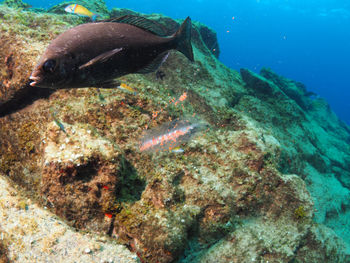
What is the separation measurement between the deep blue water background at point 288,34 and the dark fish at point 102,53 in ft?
298

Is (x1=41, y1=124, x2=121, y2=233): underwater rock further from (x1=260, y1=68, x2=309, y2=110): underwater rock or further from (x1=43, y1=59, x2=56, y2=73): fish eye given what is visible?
(x1=260, y1=68, x2=309, y2=110): underwater rock

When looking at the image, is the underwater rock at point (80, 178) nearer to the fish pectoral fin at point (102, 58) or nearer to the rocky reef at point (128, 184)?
the rocky reef at point (128, 184)

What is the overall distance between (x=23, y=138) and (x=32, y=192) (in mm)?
829

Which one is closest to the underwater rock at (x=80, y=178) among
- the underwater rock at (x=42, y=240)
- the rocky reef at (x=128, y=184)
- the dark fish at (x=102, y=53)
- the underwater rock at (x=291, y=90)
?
the rocky reef at (x=128, y=184)

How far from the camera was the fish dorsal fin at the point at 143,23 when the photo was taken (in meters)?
1.80

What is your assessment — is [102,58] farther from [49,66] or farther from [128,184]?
[128,184]

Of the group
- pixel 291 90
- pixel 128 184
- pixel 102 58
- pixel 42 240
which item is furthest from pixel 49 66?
pixel 291 90

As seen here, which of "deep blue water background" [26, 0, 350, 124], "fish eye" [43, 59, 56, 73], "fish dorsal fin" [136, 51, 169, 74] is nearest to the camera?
"fish eye" [43, 59, 56, 73]

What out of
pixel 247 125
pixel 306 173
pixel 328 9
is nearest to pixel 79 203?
pixel 247 125

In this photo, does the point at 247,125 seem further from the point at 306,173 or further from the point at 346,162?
the point at 346,162

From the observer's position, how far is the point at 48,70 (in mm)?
1439

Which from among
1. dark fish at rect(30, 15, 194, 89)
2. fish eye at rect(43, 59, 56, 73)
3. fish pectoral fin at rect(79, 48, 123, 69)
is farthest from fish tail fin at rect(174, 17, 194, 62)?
fish eye at rect(43, 59, 56, 73)

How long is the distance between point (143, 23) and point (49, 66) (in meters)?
0.98

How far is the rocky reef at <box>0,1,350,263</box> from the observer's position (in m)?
2.14
